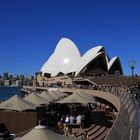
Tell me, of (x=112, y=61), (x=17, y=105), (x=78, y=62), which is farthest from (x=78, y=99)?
(x=78, y=62)

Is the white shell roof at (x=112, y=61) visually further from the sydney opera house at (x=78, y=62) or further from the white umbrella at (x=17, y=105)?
the white umbrella at (x=17, y=105)

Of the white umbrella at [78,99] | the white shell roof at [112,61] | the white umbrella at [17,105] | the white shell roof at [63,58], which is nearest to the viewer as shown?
the white umbrella at [17,105]

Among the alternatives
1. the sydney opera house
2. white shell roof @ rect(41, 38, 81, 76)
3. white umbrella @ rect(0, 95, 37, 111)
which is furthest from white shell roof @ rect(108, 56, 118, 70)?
white umbrella @ rect(0, 95, 37, 111)

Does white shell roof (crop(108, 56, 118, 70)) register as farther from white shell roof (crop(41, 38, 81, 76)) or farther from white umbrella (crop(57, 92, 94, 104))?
white umbrella (crop(57, 92, 94, 104))

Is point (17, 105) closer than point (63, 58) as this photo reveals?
Yes

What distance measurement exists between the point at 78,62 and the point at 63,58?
22.8ft

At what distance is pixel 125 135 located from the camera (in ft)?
31.6

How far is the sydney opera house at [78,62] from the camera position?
299 feet

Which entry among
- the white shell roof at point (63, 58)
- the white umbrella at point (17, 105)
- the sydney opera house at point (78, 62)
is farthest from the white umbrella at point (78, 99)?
the white shell roof at point (63, 58)

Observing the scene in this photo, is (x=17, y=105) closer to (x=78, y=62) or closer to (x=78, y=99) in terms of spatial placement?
(x=78, y=99)

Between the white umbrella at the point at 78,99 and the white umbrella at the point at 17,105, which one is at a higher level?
the white umbrella at the point at 78,99

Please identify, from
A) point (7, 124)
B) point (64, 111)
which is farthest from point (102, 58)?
point (7, 124)

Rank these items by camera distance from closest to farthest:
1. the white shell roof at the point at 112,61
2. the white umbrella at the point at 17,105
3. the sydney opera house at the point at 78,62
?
1. the white umbrella at the point at 17,105
2. the sydney opera house at the point at 78,62
3. the white shell roof at the point at 112,61

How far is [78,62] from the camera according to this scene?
100m
